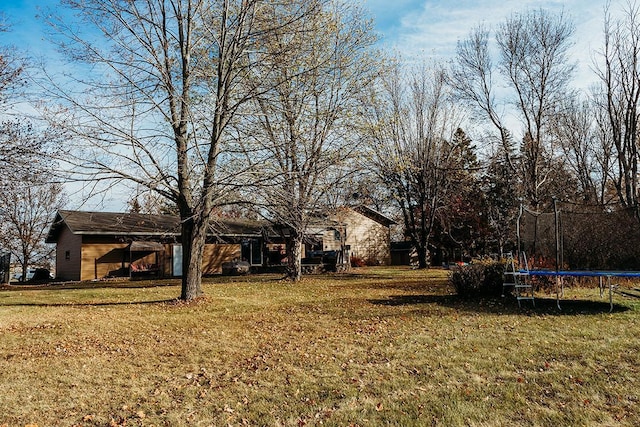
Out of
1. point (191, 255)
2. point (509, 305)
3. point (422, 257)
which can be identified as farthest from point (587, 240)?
point (422, 257)

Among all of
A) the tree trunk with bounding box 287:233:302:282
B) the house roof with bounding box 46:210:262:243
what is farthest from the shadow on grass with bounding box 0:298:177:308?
the house roof with bounding box 46:210:262:243

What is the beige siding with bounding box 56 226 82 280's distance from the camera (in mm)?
24547

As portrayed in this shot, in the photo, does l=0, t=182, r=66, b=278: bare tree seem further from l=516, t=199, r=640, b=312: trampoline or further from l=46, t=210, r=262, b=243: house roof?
l=516, t=199, r=640, b=312: trampoline

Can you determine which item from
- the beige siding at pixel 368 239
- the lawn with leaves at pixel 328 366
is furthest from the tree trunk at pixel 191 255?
the beige siding at pixel 368 239

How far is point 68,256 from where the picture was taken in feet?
86.1

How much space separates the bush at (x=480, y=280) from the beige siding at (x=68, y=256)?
2005cm

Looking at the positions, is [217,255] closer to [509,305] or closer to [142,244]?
[142,244]

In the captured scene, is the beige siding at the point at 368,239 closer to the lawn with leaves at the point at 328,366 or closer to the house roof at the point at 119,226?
the house roof at the point at 119,226

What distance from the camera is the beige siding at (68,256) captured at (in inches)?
966

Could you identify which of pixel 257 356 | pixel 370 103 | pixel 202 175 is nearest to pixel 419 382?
pixel 257 356

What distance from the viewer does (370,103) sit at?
1825cm

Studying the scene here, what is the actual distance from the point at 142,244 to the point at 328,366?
827 inches

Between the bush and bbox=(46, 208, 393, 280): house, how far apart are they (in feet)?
29.8

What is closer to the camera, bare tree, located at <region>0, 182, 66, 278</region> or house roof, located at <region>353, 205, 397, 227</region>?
bare tree, located at <region>0, 182, 66, 278</region>
